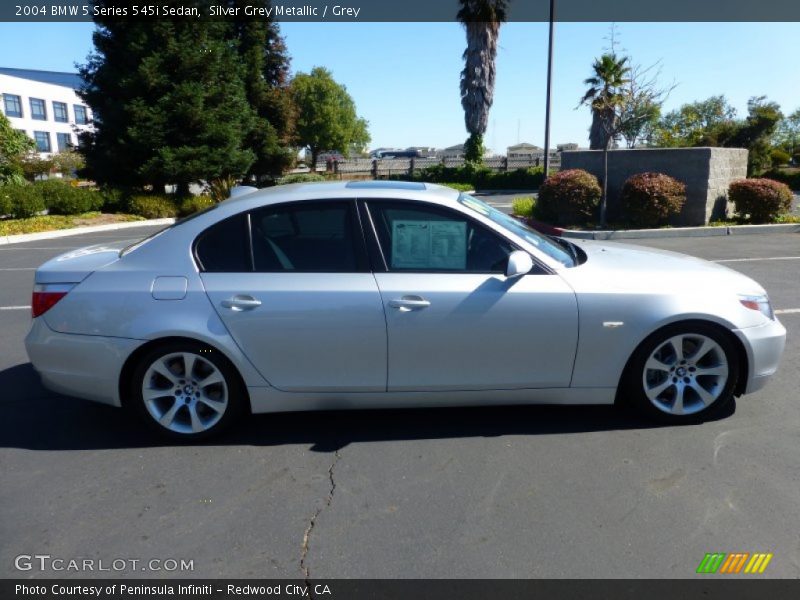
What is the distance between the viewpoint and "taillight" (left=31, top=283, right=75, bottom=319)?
3.95 meters

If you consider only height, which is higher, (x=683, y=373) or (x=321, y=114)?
(x=321, y=114)

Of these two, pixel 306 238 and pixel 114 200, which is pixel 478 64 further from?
Result: pixel 306 238

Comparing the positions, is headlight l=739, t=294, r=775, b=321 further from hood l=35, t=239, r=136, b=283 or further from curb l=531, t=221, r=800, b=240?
curb l=531, t=221, r=800, b=240

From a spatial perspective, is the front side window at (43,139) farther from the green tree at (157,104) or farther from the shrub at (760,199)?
the shrub at (760,199)

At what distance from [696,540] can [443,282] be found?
1.87 m

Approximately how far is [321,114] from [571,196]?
5764 cm

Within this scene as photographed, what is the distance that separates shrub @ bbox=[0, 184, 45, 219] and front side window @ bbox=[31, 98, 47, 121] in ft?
194

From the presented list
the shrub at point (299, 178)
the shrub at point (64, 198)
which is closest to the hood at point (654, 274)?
the shrub at point (64, 198)

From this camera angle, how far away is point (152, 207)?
2189 centimetres

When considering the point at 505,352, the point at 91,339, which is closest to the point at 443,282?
the point at 505,352

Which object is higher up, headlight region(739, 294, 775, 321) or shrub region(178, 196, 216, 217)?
headlight region(739, 294, 775, 321)

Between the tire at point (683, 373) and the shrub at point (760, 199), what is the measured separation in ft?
39.9

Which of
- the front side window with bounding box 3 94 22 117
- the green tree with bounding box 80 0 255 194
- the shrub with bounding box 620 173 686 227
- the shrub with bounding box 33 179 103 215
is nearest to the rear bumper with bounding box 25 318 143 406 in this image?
the shrub with bounding box 620 173 686 227

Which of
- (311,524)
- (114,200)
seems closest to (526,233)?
(311,524)
